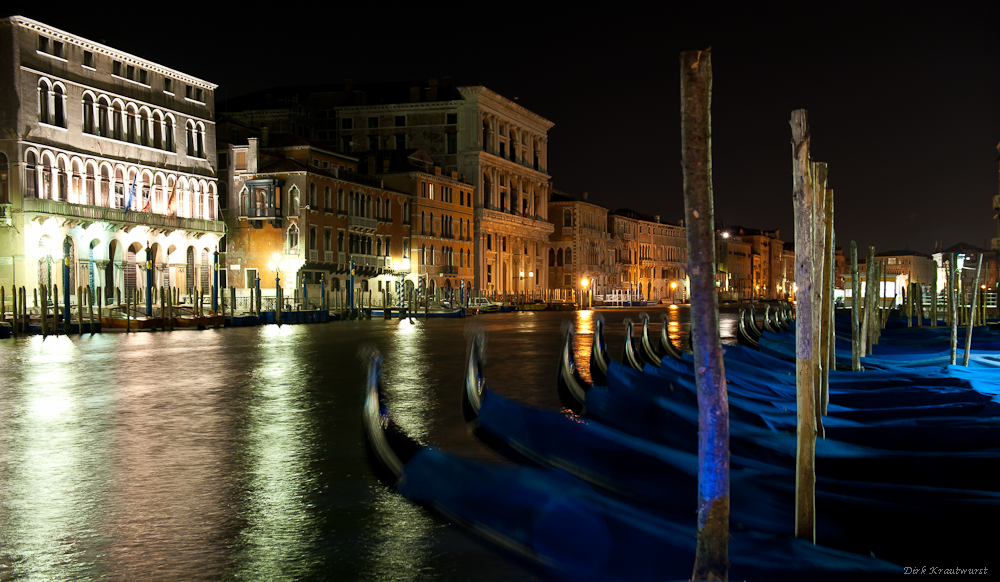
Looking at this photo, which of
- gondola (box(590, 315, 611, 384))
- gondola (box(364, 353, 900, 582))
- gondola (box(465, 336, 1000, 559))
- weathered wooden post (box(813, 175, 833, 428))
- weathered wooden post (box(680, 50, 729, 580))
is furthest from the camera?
gondola (box(590, 315, 611, 384))

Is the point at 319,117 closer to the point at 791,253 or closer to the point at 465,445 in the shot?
the point at 465,445

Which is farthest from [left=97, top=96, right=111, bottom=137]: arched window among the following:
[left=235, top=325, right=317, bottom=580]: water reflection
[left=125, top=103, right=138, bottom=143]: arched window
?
[left=235, top=325, right=317, bottom=580]: water reflection

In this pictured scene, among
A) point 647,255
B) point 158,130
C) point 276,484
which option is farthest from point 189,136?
point 647,255

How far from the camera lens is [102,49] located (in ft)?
113

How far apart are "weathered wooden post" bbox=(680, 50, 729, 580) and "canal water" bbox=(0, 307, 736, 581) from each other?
100cm

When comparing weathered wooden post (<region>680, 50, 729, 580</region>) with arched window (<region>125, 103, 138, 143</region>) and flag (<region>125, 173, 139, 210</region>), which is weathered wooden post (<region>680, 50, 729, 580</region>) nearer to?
flag (<region>125, 173, 139, 210</region>)

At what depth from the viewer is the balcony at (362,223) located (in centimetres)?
4491

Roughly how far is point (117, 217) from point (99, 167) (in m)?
2.07

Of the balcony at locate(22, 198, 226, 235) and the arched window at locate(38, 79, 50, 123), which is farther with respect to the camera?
the arched window at locate(38, 79, 50, 123)

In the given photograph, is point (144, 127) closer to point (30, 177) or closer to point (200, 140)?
point (200, 140)

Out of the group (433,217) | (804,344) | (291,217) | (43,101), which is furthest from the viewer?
(433,217)

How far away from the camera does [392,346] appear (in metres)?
20.1

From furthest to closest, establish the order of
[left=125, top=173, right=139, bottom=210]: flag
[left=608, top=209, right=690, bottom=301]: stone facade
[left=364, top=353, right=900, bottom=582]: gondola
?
[left=608, top=209, right=690, bottom=301]: stone facade, [left=125, top=173, right=139, bottom=210]: flag, [left=364, top=353, right=900, bottom=582]: gondola

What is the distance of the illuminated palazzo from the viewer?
101ft
